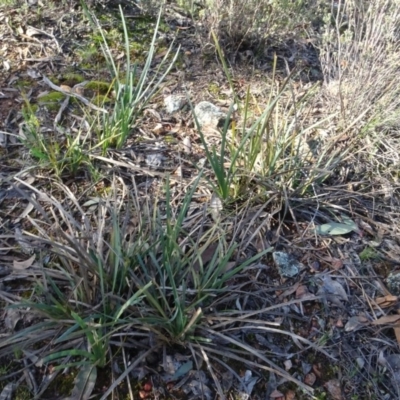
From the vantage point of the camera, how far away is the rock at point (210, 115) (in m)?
2.63

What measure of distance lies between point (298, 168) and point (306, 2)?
1553 millimetres

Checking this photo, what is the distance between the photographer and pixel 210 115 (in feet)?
8.70

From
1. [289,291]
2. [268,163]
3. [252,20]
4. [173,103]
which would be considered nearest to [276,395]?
[289,291]

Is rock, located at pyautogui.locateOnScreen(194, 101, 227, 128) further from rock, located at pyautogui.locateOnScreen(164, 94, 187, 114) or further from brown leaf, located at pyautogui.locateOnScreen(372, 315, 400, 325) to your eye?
brown leaf, located at pyautogui.locateOnScreen(372, 315, 400, 325)

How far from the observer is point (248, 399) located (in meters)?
1.68

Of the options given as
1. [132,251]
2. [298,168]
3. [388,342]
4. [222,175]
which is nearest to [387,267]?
[388,342]

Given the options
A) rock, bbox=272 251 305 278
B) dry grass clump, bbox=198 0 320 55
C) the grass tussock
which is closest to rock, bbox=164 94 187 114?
the grass tussock

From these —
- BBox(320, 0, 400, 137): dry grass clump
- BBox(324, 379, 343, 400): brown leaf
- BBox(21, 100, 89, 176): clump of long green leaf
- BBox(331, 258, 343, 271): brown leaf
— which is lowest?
BBox(324, 379, 343, 400): brown leaf

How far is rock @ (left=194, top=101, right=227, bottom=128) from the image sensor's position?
104 inches

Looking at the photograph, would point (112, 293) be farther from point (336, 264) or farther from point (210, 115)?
point (210, 115)

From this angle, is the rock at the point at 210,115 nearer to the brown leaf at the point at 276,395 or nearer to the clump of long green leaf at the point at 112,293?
the clump of long green leaf at the point at 112,293

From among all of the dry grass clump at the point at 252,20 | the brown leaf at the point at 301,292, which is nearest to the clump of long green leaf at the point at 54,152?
the brown leaf at the point at 301,292

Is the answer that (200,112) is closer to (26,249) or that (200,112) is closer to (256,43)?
(256,43)

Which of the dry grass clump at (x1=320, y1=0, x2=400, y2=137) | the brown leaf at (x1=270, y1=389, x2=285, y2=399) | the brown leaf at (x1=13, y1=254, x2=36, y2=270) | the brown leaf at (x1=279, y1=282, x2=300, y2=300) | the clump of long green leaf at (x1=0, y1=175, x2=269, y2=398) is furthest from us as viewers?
the dry grass clump at (x1=320, y1=0, x2=400, y2=137)
